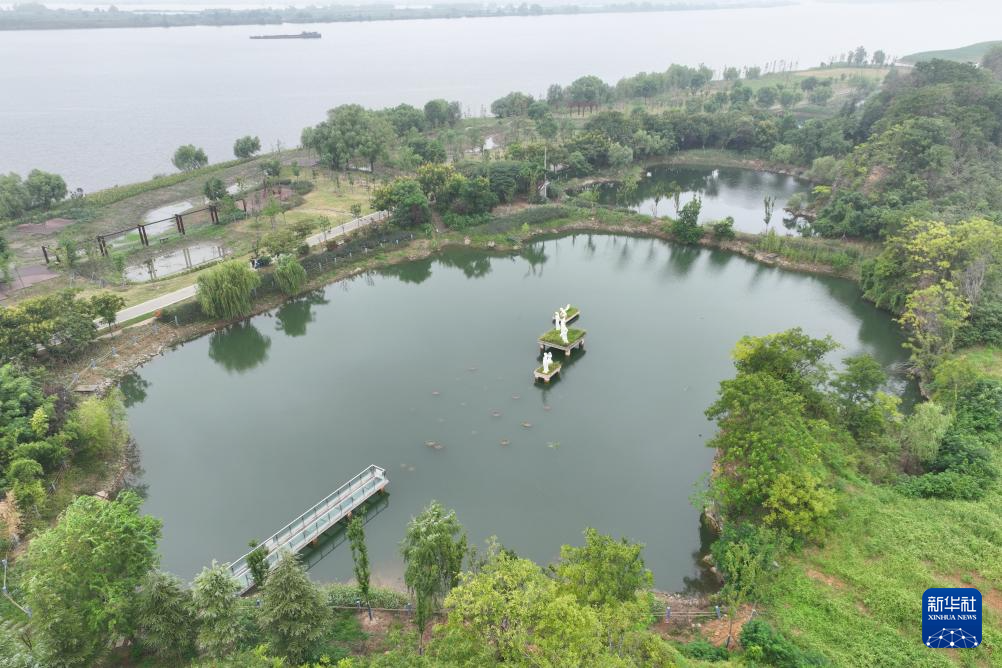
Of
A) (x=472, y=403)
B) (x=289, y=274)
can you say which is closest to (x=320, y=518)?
(x=472, y=403)

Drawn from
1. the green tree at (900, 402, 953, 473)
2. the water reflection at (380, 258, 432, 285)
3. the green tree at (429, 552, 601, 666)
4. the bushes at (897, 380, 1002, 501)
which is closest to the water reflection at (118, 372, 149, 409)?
the water reflection at (380, 258, 432, 285)

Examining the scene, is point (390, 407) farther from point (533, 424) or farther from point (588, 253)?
point (588, 253)

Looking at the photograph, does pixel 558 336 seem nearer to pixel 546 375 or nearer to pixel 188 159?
pixel 546 375

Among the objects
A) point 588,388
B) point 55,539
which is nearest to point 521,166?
point 588,388

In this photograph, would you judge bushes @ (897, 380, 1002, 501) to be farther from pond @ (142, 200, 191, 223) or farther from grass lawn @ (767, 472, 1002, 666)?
pond @ (142, 200, 191, 223)

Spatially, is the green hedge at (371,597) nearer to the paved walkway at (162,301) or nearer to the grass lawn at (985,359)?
the paved walkway at (162,301)

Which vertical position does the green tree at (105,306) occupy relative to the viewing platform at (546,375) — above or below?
above

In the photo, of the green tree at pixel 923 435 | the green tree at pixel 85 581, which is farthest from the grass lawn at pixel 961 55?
the green tree at pixel 85 581

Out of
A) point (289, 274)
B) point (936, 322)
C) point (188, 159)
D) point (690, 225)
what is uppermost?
point (188, 159)
